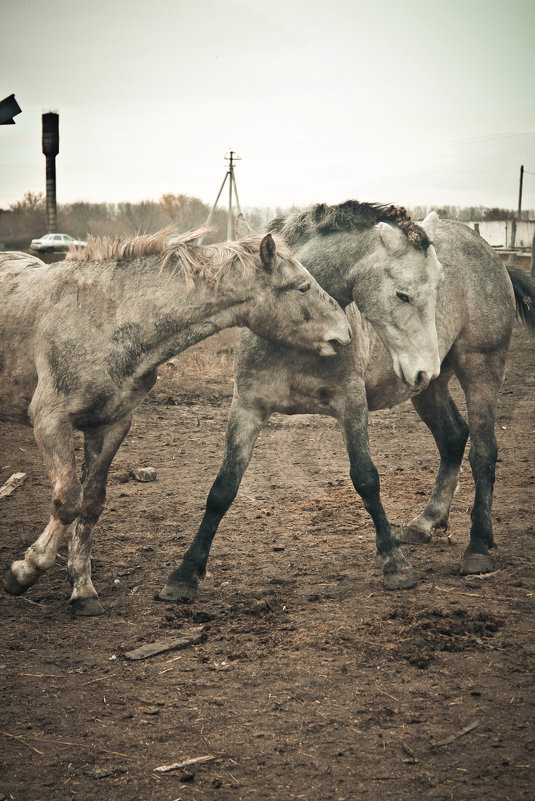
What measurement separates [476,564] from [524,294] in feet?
7.59

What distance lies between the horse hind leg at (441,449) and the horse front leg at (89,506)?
7.89 feet

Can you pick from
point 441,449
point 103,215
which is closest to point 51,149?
point 441,449

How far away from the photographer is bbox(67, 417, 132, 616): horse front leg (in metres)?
4.36

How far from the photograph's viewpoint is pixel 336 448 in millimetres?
8297

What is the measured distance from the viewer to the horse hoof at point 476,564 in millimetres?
4812

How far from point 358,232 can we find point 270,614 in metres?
2.41

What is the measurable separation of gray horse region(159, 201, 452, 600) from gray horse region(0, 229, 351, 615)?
11.6 inches

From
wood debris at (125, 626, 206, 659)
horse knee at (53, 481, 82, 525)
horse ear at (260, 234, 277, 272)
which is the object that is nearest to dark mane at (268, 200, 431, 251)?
horse ear at (260, 234, 277, 272)

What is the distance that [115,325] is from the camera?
4129mm

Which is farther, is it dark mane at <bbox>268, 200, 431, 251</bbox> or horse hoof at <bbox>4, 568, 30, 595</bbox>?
dark mane at <bbox>268, 200, 431, 251</bbox>

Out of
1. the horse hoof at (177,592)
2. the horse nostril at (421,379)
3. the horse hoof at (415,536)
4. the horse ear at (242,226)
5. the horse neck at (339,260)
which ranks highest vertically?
the horse ear at (242,226)

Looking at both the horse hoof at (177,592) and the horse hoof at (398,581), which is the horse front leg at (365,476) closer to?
the horse hoof at (398,581)

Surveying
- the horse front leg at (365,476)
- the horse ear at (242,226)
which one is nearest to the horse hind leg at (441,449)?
the horse front leg at (365,476)

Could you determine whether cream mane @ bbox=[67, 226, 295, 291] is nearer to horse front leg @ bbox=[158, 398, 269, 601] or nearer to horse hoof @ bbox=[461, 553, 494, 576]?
horse front leg @ bbox=[158, 398, 269, 601]
